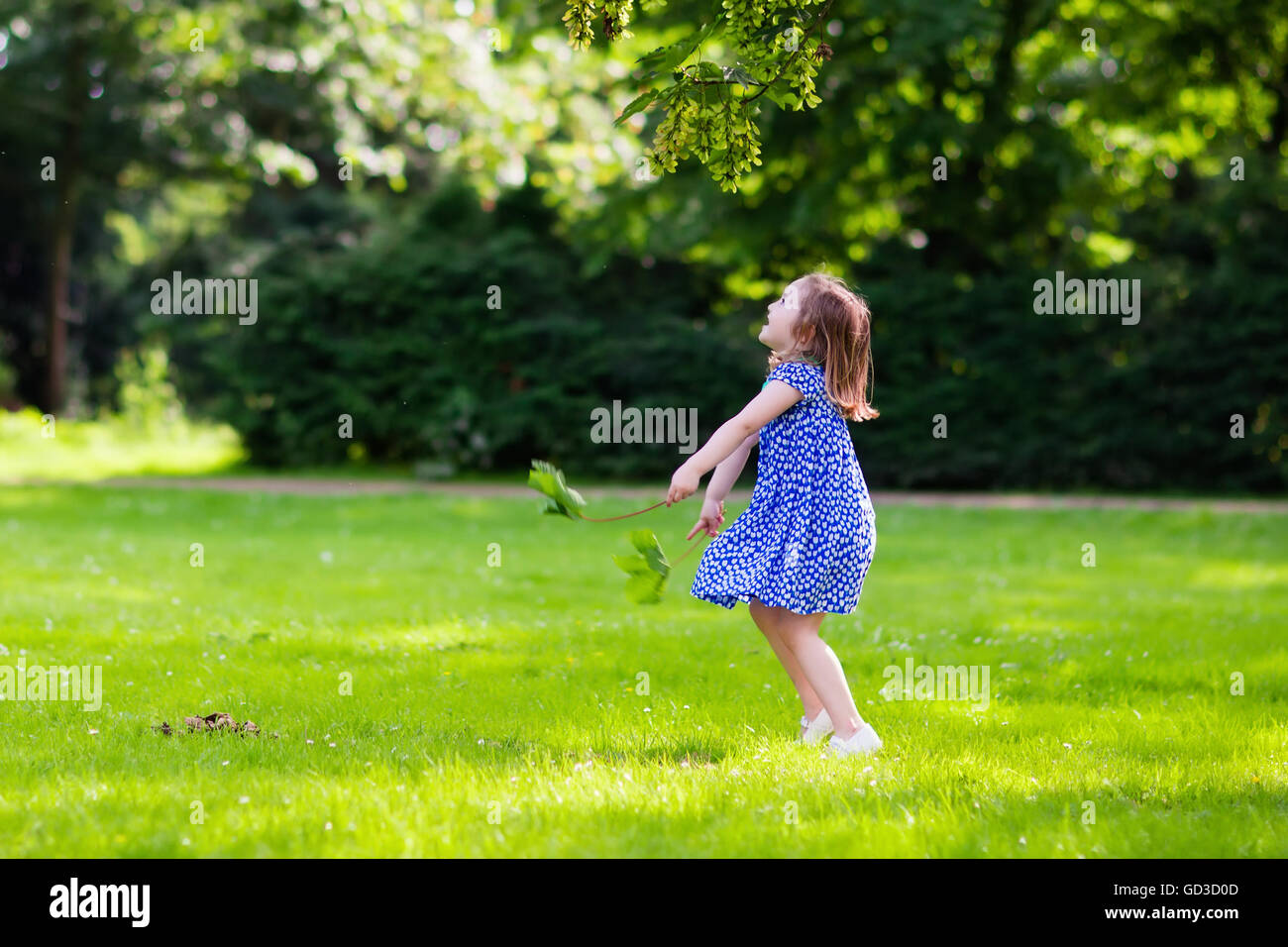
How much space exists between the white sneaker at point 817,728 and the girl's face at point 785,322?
1.50 meters

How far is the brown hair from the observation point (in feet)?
16.6

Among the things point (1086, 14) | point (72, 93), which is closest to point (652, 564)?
point (1086, 14)

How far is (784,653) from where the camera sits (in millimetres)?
5172

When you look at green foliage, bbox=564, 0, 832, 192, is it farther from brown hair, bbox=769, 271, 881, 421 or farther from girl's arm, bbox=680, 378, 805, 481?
girl's arm, bbox=680, 378, 805, 481

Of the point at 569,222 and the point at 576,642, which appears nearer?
the point at 576,642

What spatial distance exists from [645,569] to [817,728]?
37.8 inches

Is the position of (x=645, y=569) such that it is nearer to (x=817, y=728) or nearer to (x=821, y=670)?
(x=821, y=670)

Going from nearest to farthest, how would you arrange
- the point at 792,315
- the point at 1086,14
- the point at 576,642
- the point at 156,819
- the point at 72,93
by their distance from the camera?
the point at 156,819, the point at 792,315, the point at 576,642, the point at 1086,14, the point at 72,93

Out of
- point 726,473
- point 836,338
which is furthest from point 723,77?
point 726,473

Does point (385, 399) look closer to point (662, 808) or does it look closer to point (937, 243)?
point (937, 243)

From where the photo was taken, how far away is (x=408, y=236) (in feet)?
69.4

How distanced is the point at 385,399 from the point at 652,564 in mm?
16084

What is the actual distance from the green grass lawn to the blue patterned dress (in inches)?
25.4

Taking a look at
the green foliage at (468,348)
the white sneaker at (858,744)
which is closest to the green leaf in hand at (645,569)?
the white sneaker at (858,744)
